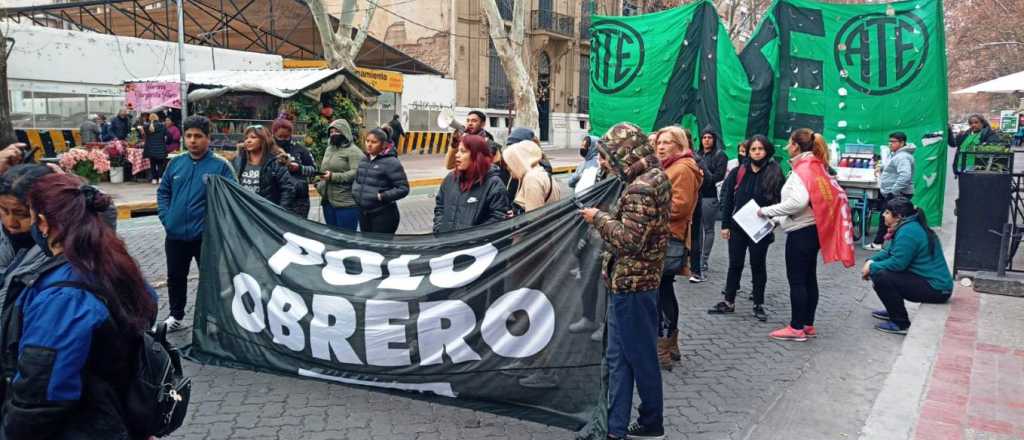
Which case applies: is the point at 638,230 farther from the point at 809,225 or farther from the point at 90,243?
the point at 809,225

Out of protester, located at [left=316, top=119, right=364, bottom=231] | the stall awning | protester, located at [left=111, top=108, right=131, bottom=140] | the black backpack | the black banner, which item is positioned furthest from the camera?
protester, located at [left=111, top=108, right=131, bottom=140]

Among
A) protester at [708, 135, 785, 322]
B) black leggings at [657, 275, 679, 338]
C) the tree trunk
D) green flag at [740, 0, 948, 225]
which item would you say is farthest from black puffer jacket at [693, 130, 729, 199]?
the tree trunk

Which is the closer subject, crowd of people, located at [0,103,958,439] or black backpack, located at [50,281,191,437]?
crowd of people, located at [0,103,958,439]

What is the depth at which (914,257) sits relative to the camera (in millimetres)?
6477

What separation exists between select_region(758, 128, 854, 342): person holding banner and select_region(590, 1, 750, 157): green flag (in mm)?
5776

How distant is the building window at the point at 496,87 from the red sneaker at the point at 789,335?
29.2 m

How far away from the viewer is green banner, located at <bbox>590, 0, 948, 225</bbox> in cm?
1102

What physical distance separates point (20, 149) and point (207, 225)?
49.5 inches

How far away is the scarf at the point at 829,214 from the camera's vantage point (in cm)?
597

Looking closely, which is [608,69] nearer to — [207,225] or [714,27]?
[714,27]

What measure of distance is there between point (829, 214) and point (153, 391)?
5150mm

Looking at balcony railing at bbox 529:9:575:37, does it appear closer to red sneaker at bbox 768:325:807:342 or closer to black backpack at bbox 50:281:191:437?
red sneaker at bbox 768:325:807:342

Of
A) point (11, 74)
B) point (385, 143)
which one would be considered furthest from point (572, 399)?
point (11, 74)

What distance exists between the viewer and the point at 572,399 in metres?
4.16
